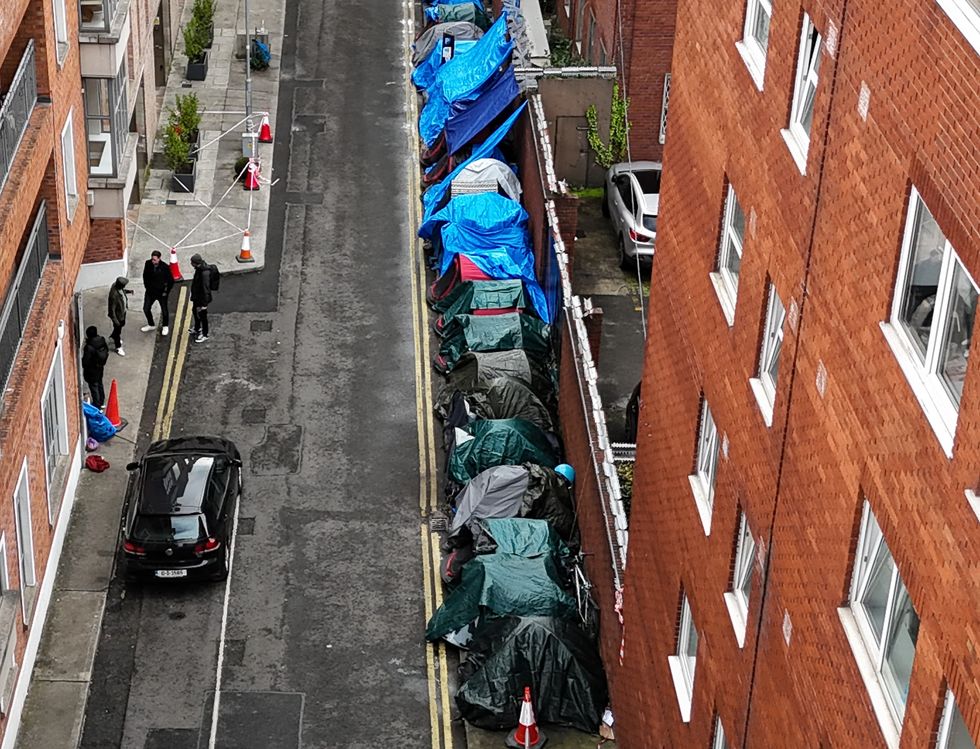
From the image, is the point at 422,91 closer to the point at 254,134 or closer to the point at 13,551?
the point at 254,134

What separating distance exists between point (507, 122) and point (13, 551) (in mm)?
19986

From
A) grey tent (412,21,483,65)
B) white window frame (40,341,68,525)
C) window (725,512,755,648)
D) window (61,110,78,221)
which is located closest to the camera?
window (725,512,755,648)

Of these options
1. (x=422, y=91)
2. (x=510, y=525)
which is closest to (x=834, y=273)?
(x=510, y=525)

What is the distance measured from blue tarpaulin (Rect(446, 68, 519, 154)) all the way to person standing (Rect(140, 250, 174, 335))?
30.2 feet

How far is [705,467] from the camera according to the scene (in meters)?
21.2

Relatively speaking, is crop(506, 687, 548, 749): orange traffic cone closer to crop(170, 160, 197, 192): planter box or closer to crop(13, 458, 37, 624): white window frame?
crop(13, 458, 37, 624): white window frame

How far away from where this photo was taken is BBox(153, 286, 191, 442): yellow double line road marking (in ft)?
112

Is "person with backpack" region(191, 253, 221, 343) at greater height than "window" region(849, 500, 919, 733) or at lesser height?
lesser

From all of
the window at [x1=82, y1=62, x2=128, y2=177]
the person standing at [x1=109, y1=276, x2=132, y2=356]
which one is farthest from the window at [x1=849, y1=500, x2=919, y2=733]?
the person standing at [x1=109, y1=276, x2=132, y2=356]

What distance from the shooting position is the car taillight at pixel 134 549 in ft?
94.1

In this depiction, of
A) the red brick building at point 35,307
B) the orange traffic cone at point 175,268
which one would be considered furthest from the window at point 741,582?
the orange traffic cone at point 175,268

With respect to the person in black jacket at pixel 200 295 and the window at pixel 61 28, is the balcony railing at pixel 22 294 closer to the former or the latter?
the window at pixel 61 28

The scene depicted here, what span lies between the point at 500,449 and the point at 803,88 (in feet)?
50.1

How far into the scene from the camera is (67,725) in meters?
26.4
